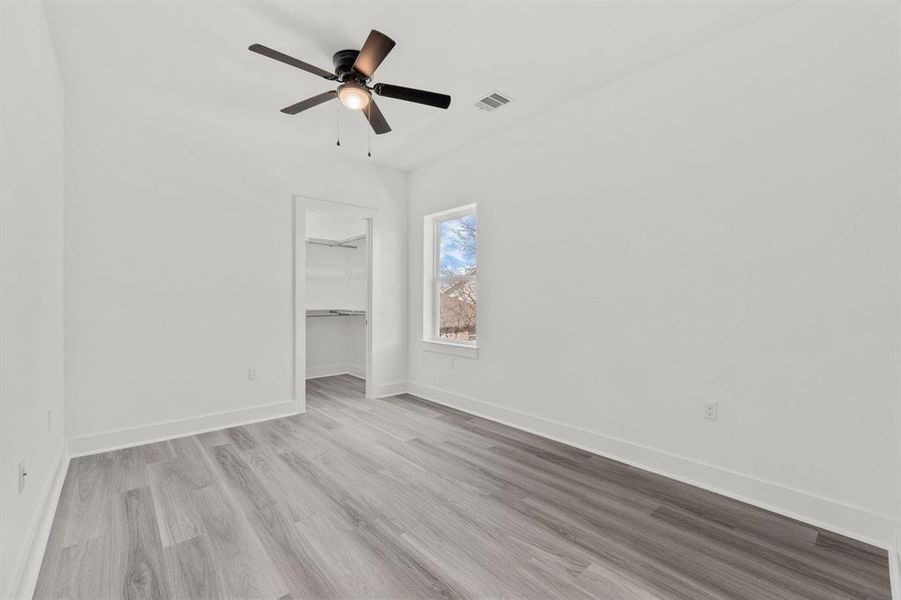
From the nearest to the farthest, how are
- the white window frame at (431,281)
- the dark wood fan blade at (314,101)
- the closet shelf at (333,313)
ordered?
the dark wood fan blade at (314,101) → the white window frame at (431,281) → the closet shelf at (333,313)

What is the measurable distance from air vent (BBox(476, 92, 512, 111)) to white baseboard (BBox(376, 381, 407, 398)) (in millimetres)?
3176

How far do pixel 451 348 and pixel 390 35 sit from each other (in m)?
2.91

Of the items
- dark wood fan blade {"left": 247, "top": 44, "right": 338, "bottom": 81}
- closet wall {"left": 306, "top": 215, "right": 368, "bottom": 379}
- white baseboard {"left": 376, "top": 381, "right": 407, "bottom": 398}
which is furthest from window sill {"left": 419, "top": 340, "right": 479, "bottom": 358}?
dark wood fan blade {"left": 247, "top": 44, "right": 338, "bottom": 81}

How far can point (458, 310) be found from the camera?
468 cm

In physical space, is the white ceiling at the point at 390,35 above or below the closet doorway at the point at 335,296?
above

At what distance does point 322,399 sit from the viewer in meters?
4.82

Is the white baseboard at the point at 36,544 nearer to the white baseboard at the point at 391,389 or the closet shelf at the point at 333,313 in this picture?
the white baseboard at the point at 391,389

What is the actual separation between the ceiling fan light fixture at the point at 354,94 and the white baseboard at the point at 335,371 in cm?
425

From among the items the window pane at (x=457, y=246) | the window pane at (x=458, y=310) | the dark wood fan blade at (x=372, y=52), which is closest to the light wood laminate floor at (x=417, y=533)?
the window pane at (x=458, y=310)

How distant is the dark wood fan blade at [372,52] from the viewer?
7.04 feet

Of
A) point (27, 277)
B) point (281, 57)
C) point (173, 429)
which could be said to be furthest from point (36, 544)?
point (281, 57)

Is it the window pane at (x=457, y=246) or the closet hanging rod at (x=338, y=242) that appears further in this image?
the closet hanging rod at (x=338, y=242)

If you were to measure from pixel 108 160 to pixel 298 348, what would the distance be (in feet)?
7.15

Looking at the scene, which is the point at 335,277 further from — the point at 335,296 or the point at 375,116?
the point at 375,116
